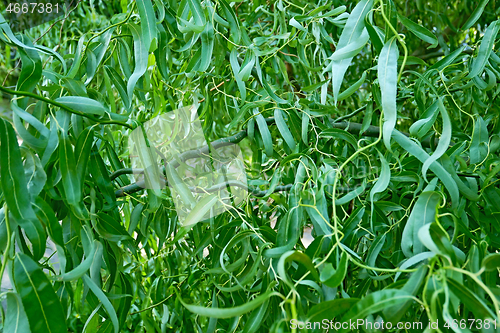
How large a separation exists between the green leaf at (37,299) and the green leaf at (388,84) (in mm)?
260

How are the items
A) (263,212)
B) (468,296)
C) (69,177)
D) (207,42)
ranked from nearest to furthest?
(468,296) → (69,177) → (207,42) → (263,212)

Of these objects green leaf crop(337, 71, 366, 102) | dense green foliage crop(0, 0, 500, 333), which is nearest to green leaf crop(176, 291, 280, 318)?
dense green foliage crop(0, 0, 500, 333)

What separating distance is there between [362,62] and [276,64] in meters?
0.71

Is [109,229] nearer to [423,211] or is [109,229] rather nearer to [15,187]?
[15,187]

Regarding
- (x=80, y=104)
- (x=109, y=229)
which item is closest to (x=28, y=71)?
(x=80, y=104)

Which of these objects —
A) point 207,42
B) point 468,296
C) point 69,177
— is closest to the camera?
point 468,296

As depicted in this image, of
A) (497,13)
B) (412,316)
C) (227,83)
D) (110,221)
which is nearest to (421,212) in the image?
(412,316)

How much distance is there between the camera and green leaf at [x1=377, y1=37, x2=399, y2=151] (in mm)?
295

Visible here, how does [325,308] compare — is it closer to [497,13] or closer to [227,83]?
[227,83]

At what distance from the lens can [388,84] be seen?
0.30 meters

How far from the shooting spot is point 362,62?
4.20 ft

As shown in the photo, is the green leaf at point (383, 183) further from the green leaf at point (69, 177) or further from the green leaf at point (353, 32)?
the green leaf at point (69, 177)

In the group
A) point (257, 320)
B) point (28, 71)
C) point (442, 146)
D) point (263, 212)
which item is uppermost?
point (28, 71)

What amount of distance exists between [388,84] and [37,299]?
0.97ft
